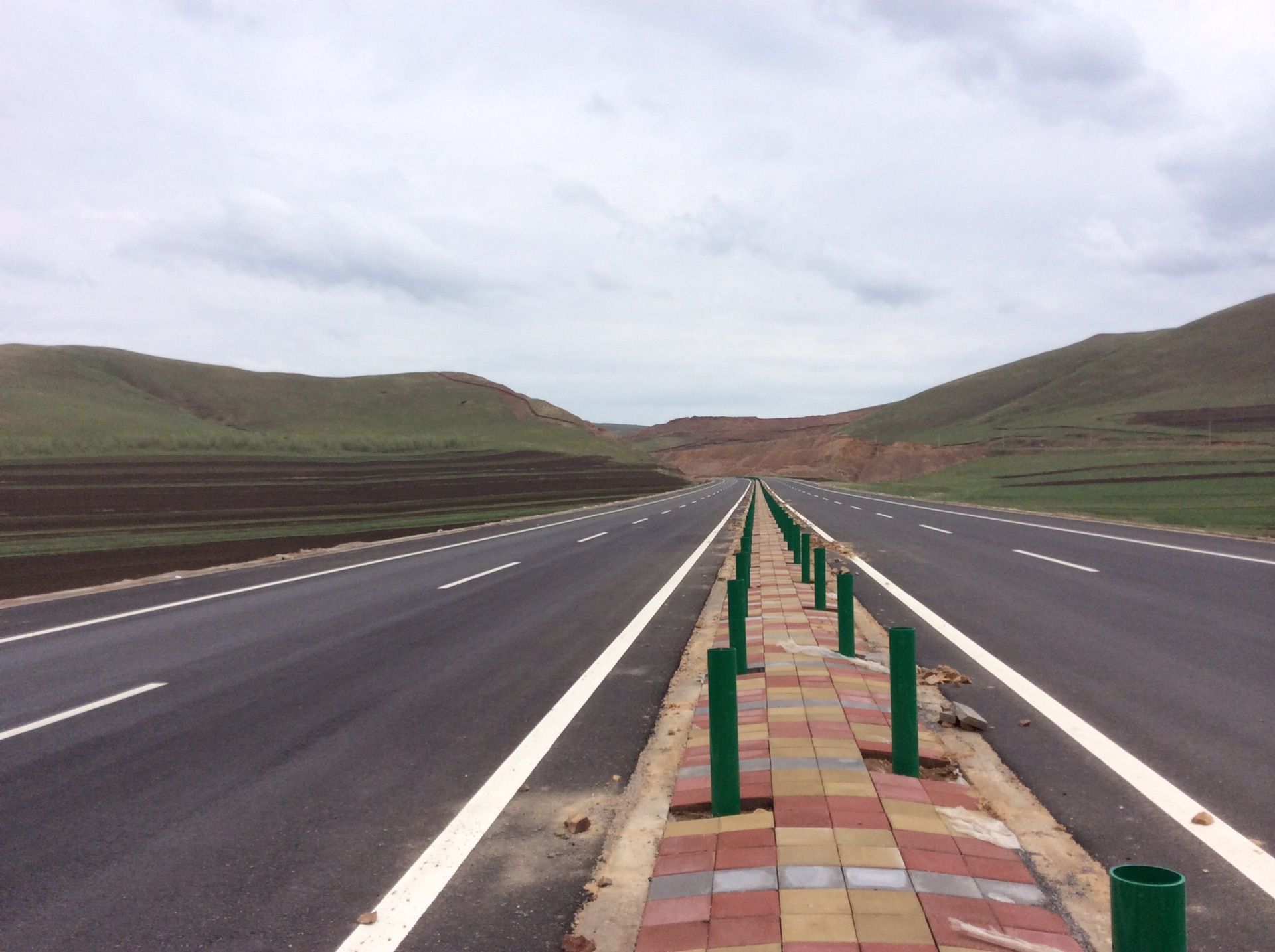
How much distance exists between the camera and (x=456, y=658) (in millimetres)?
8750

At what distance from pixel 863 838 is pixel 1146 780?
2.12 meters

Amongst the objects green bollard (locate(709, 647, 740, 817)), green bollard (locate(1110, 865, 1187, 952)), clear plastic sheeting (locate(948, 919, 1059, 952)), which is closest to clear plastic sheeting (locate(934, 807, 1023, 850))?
clear plastic sheeting (locate(948, 919, 1059, 952))

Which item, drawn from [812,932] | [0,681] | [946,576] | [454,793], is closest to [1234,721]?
[812,932]

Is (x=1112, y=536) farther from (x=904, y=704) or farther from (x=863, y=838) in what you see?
(x=863, y=838)

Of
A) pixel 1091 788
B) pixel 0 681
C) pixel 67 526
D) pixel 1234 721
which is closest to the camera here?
pixel 1091 788

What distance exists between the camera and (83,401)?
4380 inches

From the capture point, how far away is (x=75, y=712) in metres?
7.06

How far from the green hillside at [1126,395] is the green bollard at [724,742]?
10359cm

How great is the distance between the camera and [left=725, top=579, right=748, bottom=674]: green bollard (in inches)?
294

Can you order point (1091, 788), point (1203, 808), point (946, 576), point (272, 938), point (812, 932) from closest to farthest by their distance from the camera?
point (812, 932), point (272, 938), point (1203, 808), point (1091, 788), point (946, 576)

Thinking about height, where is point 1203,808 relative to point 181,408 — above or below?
below

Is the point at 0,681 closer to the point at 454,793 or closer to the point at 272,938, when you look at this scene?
the point at 454,793

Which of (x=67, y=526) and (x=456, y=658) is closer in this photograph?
(x=456, y=658)

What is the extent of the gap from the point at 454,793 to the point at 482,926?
1592 millimetres
